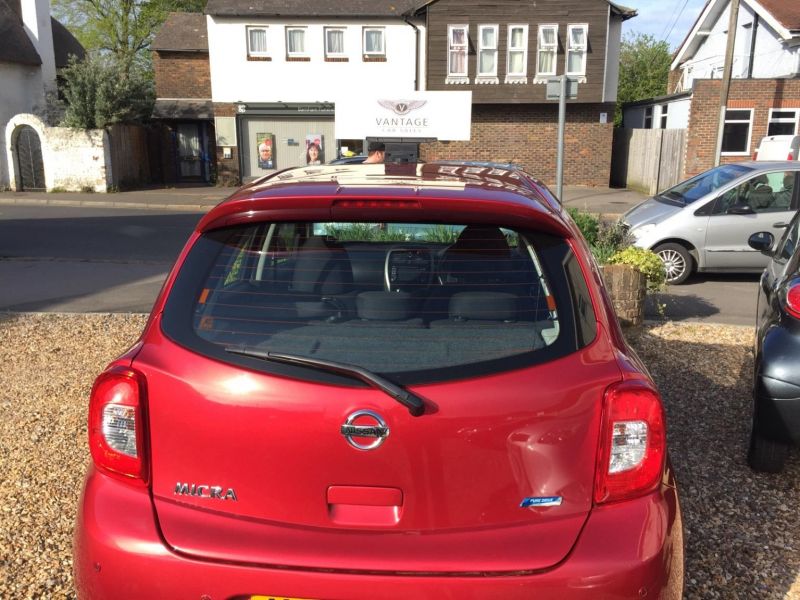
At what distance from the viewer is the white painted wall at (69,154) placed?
Result: 24656 mm

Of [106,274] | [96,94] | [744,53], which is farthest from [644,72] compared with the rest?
[106,274]

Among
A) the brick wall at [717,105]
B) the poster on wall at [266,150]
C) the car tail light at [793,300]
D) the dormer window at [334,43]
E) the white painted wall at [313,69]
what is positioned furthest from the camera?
the poster on wall at [266,150]

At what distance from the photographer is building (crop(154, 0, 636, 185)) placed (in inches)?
1052

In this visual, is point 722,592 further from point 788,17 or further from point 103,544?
point 788,17

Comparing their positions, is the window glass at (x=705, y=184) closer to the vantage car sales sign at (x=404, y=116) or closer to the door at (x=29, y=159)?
the vantage car sales sign at (x=404, y=116)

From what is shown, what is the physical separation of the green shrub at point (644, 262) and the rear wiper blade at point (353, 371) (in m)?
5.85

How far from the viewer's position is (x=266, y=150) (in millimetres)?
28500

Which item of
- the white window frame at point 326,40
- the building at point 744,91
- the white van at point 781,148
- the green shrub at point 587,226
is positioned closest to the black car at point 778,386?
the green shrub at point 587,226

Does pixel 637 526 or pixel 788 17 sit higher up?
pixel 788 17

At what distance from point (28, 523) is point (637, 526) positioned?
300 centimetres

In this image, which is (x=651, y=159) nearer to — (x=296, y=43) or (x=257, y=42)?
(x=296, y=43)

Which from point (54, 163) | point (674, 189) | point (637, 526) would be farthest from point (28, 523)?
point (54, 163)

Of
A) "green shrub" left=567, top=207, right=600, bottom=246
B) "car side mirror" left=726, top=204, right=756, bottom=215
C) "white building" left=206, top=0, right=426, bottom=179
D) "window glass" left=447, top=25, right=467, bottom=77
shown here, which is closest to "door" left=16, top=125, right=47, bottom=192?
"white building" left=206, top=0, right=426, bottom=179

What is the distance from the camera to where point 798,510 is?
390 cm
